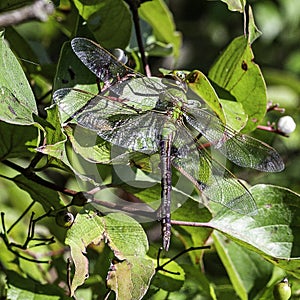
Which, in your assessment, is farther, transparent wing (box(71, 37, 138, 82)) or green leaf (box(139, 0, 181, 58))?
green leaf (box(139, 0, 181, 58))

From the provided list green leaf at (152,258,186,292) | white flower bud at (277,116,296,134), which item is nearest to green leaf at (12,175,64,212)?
green leaf at (152,258,186,292)

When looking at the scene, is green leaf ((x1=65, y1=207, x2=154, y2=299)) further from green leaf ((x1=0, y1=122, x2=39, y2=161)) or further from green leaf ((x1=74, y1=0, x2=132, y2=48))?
green leaf ((x1=74, y1=0, x2=132, y2=48))

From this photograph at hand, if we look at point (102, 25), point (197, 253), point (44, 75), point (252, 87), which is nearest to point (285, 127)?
point (252, 87)

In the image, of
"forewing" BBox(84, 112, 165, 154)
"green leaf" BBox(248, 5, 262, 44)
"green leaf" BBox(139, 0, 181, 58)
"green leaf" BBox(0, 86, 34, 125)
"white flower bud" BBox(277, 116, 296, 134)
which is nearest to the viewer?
"green leaf" BBox(0, 86, 34, 125)

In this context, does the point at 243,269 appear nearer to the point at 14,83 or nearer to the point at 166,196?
the point at 166,196

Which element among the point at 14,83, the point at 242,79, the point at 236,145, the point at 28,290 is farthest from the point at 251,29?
the point at 28,290

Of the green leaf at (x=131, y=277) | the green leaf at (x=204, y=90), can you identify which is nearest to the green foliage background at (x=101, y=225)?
the green leaf at (x=131, y=277)
